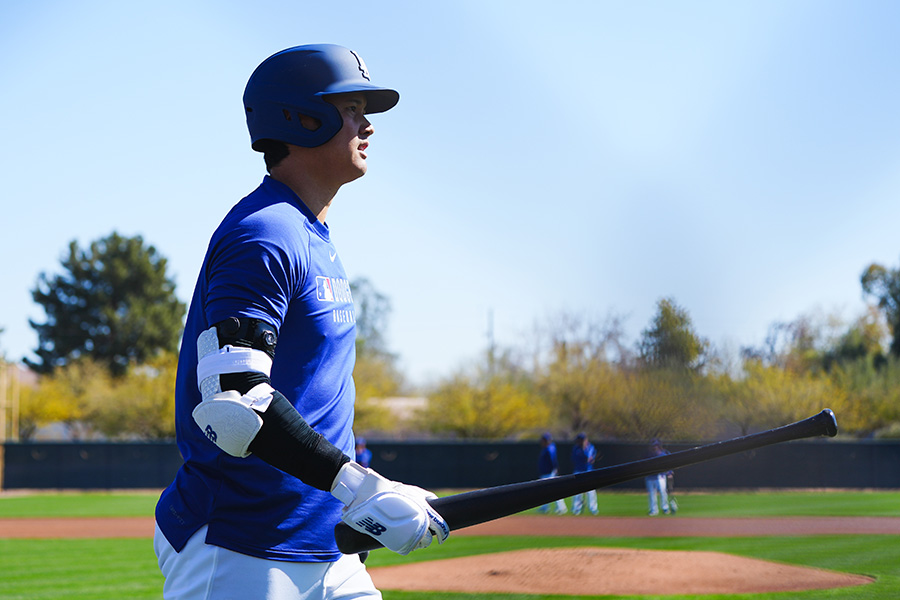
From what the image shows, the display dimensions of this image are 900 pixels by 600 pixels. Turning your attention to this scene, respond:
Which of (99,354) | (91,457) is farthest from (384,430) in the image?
(99,354)

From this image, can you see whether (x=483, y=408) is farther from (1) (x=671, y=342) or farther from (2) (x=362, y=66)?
(2) (x=362, y=66)

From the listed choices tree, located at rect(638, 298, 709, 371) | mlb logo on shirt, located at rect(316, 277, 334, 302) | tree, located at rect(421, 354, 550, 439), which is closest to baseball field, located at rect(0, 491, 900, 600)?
tree, located at rect(638, 298, 709, 371)

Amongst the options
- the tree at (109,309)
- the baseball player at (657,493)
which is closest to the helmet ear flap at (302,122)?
the baseball player at (657,493)

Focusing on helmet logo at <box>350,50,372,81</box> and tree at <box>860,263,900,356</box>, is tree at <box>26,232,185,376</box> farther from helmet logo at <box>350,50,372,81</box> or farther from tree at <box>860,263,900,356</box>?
helmet logo at <box>350,50,372,81</box>

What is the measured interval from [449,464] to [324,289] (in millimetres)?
28593

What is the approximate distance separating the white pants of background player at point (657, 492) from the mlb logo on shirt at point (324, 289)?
20.5 feet

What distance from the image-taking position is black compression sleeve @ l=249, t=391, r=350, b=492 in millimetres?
1950

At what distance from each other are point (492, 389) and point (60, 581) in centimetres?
3343

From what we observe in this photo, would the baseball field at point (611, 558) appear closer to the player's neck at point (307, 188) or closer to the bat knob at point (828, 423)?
the bat knob at point (828, 423)

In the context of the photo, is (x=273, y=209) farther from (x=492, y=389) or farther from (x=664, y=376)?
(x=492, y=389)

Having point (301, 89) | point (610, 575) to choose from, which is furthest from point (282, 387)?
point (610, 575)

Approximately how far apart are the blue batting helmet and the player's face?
0.02 metres

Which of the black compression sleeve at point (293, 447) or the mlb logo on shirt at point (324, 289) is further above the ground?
the mlb logo on shirt at point (324, 289)

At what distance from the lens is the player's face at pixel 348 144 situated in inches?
97.9
